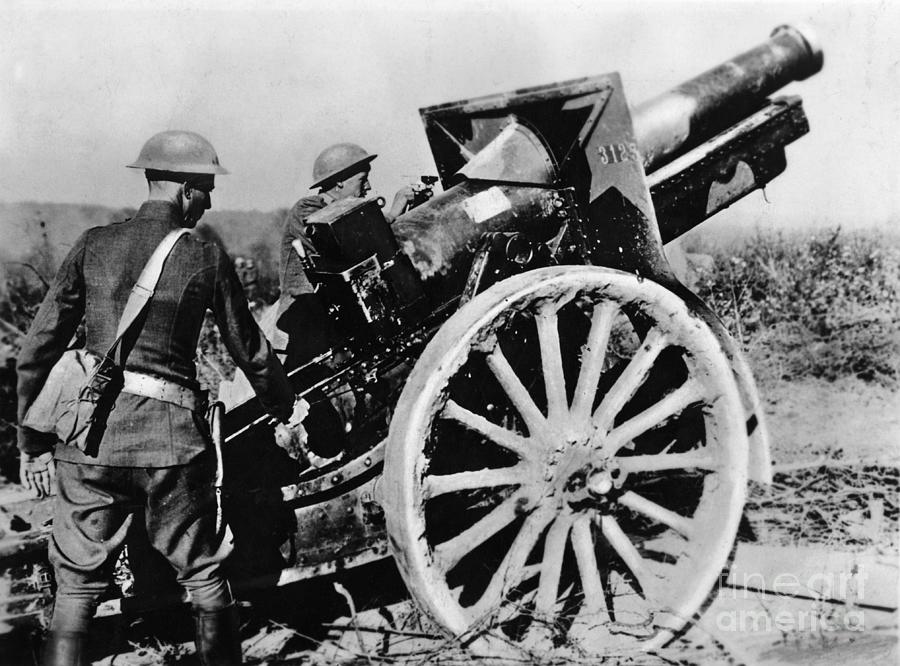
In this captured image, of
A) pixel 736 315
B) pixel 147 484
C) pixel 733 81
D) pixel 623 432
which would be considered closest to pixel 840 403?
pixel 736 315

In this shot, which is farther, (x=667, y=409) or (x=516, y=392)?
(x=667, y=409)

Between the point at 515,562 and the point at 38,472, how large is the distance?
177 cm

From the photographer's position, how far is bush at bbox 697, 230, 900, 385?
5512 mm

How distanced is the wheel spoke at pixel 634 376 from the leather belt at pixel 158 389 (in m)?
1.53

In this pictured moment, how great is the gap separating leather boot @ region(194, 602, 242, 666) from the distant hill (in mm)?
2642

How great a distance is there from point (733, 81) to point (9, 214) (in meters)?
4.15

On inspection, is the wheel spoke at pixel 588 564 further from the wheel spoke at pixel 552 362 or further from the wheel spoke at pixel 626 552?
the wheel spoke at pixel 552 362

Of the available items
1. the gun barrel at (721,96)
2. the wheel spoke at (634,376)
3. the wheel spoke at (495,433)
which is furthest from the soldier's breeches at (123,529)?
the gun barrel at (721,96)

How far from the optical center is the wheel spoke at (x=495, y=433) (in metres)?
2.66

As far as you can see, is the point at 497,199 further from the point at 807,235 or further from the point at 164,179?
the point at 807,235

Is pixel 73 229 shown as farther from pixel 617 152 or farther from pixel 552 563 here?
pixel 552 563

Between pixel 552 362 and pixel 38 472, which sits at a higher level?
pixel 552 362

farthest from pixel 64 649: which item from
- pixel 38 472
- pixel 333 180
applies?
pixel 333 180

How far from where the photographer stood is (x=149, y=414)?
101 inches
